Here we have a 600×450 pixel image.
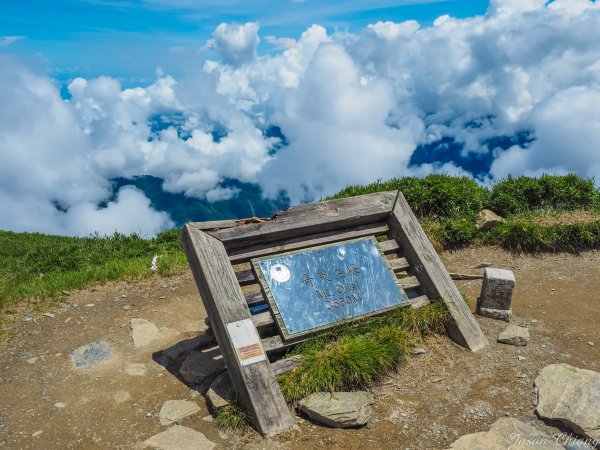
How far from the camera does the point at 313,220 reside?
658cm

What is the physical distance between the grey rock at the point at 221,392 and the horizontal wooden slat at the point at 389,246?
262 centimetres

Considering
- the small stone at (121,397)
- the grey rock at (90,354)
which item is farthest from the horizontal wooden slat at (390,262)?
the grey rock at (90,354)

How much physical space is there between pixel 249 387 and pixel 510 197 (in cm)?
878

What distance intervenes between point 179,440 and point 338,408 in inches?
62.3

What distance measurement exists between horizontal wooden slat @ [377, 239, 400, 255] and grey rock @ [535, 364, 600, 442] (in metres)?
2.34

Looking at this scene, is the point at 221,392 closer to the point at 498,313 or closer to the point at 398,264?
the point at 398,264

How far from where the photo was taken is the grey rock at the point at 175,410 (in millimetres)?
5471

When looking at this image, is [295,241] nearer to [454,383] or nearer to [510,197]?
[454,383]

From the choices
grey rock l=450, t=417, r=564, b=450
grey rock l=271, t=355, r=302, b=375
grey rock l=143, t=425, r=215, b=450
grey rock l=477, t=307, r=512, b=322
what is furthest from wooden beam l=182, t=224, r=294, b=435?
grey rock l=477, t=307, r=512, b=322

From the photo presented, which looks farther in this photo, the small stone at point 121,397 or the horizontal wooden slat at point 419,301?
the horizontal wooden slat at point 419,301

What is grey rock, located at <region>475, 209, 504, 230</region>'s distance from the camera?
1083cm

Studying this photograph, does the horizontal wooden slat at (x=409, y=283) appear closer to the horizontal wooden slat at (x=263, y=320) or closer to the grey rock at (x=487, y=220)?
the horizontal wooden slat at (x=263, y=320)

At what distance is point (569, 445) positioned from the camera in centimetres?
461

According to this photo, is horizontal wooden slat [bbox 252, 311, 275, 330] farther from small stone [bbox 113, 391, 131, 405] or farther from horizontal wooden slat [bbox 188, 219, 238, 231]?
small stone [bbox 113, 391, 131, 405]
